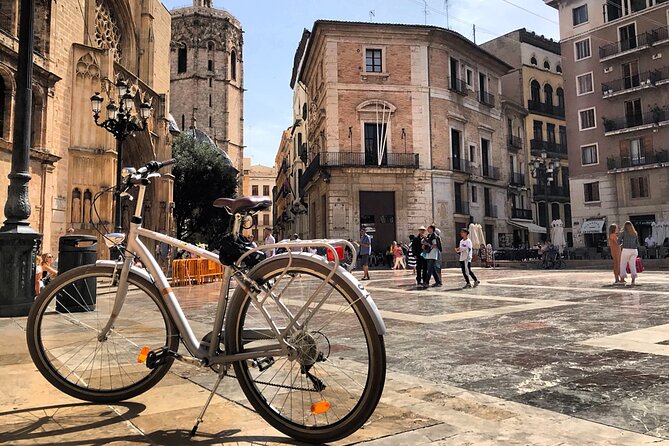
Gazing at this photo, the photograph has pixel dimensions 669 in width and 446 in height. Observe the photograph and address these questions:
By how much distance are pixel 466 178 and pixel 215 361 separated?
100 feet

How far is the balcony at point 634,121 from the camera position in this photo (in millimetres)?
31141

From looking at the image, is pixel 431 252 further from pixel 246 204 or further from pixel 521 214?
pixel 521 214

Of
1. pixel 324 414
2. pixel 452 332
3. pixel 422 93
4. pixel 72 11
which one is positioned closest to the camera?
pixel 324 414

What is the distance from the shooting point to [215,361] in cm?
245

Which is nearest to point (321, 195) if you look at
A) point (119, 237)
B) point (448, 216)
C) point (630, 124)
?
point (448, 216)

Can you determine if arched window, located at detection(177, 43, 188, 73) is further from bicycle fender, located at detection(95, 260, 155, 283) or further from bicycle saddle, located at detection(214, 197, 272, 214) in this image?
bicycle saddle, located at detection(214, 197, 272, 214)

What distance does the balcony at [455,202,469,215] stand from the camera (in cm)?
3056

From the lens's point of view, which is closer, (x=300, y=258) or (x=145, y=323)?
(x=300, y=258)

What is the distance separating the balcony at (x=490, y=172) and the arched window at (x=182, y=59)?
141ft

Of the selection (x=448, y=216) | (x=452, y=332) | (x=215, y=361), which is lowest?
(x=452, y=332)

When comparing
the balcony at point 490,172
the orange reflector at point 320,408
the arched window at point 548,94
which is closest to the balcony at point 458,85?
the balcony at point 490,172

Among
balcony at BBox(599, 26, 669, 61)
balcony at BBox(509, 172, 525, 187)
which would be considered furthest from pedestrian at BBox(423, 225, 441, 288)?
balcony at BBox(599, 26, 669, 61)

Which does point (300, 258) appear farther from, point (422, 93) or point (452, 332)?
point (422, 93)

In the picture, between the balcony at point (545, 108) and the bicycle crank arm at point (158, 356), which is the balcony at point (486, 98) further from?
the bicycle crank arm at point (158, 356)
